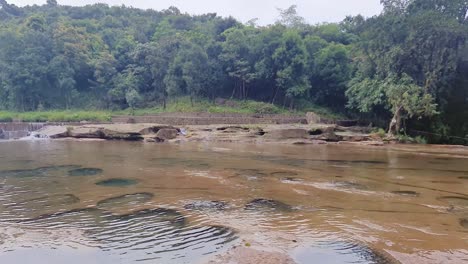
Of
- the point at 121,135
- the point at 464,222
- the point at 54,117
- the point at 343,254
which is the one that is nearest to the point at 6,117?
the point at 54,117

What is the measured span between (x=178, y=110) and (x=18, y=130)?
1705 cm

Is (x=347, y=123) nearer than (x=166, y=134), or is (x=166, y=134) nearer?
(x=166, y=134)

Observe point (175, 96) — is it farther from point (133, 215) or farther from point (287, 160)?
point (133, 215)

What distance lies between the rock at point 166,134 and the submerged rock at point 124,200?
817 inches

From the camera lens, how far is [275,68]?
44.9m

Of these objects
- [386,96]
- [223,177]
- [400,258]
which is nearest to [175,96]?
[386,96]

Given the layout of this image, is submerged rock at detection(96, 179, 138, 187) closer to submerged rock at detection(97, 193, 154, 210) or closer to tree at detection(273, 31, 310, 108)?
submerged rock at detection(97, 193, 154, 210)

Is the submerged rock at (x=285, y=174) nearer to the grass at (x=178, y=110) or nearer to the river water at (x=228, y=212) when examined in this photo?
the river water at (x=228, y=212)

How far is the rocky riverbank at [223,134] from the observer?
30.1 metres

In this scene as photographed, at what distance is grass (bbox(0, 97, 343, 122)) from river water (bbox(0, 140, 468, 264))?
2672 centimetres

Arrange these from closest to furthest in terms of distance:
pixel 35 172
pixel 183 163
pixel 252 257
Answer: pixel 252 257 → pixel 35 172 → pixel 183 163

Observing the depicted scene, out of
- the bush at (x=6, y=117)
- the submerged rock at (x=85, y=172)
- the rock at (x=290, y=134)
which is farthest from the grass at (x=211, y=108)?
the submerged rock at (x=85, y=172)

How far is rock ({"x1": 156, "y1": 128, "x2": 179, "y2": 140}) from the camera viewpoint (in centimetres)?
3143

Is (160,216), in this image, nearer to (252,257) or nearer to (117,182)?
(252,257)
